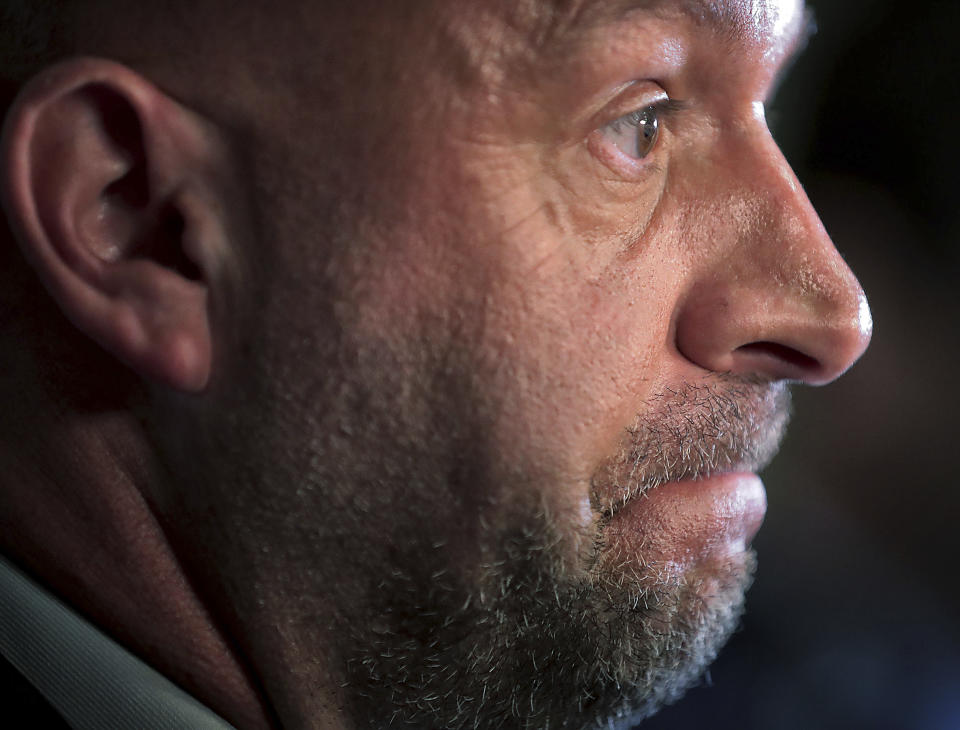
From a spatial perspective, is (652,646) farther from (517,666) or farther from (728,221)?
(728,221)

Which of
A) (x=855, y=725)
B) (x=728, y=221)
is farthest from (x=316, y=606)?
(x=855, y=725)

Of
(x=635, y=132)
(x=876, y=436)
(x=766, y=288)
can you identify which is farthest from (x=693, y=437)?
(x=876, y=436)

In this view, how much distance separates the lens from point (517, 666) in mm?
816

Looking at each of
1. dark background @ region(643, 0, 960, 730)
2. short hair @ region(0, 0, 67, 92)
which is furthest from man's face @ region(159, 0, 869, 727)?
dark background @ region(643, 0, 960, 730)

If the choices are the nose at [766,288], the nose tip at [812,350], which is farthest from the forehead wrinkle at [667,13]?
the nose tip at [812,350]

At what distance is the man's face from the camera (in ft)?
2.32

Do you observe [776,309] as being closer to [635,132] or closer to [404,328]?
[635,132]

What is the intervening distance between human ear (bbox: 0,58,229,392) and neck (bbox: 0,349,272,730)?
89 millimetres

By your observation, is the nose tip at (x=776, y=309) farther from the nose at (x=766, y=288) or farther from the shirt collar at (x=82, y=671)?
the shirt collar at (x=82, y=671)

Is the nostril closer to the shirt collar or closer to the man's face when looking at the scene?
the man's face

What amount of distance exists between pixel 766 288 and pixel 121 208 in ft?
1.79

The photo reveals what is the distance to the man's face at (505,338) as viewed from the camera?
2.32 feet

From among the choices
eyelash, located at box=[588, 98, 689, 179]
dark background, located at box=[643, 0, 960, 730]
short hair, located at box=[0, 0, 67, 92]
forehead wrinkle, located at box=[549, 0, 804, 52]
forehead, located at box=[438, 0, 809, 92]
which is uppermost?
forehead wrinkle, located at box=[549, 0, 804, 52]

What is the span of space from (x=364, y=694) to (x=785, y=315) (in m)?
0.50
